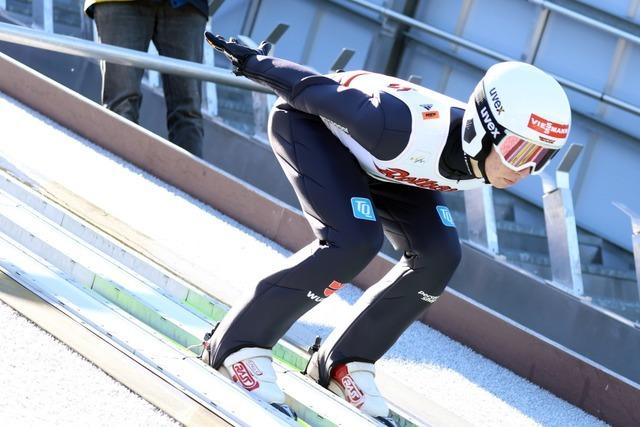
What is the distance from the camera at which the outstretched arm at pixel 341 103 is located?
11.5 feet

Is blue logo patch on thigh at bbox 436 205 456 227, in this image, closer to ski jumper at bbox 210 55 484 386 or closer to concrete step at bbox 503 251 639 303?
ski jumper at bbox 210 55 484 386

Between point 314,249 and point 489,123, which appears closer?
point 489,123

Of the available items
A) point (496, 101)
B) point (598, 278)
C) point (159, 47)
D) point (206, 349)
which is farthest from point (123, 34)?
point (598, 278)

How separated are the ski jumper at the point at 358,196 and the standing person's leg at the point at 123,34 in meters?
2.66

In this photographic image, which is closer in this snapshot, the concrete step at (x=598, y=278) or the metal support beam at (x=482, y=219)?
the metal support beam at (x=482, y=219)

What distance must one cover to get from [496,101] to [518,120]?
9 centimetres

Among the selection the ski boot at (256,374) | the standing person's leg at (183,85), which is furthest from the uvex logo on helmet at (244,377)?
the standing person's leg at (183,85)

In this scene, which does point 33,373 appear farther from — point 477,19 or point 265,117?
point 477,19

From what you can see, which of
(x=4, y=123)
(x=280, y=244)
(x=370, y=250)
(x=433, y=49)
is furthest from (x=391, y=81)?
(x=433, y=49)

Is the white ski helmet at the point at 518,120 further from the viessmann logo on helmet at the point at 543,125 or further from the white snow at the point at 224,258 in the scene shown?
the white snow at the point at 224,258

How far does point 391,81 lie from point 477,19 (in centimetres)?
672

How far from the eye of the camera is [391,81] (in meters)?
3.77

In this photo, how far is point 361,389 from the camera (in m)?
3.77

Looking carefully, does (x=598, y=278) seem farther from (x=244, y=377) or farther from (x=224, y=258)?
(x=244, y=377)
